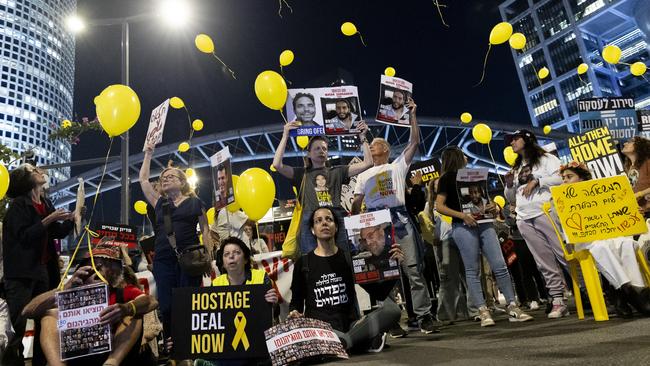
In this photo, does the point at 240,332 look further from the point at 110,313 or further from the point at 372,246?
the point at 372,246

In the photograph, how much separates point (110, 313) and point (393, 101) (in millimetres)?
3761

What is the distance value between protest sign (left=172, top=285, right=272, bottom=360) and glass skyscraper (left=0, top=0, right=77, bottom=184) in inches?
3461

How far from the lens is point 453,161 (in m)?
5.28

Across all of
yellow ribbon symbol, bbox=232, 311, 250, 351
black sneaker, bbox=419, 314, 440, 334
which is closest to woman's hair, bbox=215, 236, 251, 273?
yellow ribbon symbol, bbox=232, 311, 250, 351

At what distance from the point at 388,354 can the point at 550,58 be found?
302 feet

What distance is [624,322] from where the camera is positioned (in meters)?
3.76

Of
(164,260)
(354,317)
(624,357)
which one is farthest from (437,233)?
(624,357)

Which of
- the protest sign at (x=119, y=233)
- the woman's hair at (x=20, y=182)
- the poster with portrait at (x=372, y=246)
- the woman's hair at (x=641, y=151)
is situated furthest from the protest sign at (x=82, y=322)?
the woman's hair at (x=641, y=151)

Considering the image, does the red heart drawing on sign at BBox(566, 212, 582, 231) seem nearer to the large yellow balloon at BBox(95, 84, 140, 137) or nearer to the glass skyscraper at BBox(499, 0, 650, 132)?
the large yellow balloon at BBox(95, 84, 140, 137)

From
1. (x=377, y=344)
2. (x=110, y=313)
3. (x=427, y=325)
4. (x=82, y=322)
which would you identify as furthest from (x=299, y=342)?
(x=427, y=325)

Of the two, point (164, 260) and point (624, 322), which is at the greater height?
point (164, 260)

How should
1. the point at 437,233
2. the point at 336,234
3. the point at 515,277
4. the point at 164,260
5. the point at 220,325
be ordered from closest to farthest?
the point at 220,325 → the point at 336,234 → the point at 164,260 → the point at 437,233 → the point at 515,277

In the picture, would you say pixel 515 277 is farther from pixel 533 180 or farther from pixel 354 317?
pixel 354 317

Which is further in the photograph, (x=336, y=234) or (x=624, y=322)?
(x=336, y=234)
